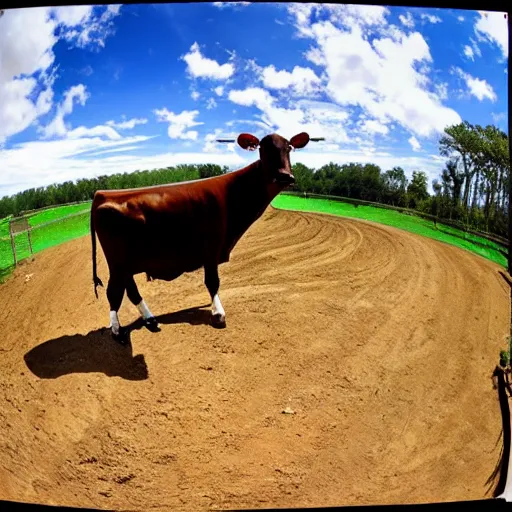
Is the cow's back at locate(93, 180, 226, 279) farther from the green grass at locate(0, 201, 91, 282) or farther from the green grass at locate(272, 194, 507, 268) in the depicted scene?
the green grass at locate(272, 194, 507, 268)

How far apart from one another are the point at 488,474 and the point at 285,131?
3239 mm

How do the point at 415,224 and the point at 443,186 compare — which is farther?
the point at 415,224

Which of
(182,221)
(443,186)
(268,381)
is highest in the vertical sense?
(443,186)

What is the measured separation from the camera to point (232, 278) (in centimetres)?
414

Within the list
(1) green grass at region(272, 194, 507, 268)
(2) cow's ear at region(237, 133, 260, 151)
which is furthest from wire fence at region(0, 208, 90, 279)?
(1) green grass at region(272, 194, 507, 268)

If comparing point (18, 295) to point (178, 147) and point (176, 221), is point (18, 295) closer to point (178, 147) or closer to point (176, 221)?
point (176, 221)

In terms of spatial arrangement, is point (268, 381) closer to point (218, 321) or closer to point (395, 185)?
point (218, 321)

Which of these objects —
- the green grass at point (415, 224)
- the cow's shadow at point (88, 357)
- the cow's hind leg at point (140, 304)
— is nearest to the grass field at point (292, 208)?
the green grass at point (415, 224)

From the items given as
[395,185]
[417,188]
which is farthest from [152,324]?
[417,188]

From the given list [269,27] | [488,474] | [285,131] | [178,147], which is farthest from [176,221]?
[488,474]

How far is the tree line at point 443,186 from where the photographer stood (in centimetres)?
416

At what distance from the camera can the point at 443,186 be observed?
14.2ft

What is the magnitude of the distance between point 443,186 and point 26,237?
12.0ft

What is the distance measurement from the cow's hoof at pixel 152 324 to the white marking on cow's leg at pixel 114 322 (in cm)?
23
